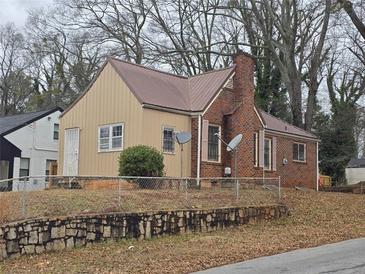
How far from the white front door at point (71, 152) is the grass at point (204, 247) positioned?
33.0ft

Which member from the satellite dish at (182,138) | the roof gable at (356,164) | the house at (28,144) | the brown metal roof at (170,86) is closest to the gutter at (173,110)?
the brown metal roof at (170,86)

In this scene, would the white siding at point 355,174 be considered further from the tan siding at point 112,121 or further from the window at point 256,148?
the tan siding at point 112,121

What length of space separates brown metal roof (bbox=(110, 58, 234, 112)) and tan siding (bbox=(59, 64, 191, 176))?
36cm

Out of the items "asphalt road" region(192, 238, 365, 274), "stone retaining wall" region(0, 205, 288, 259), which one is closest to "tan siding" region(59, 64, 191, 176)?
"stone retaining wall" region(0, 205, 288, 259)

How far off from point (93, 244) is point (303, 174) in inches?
731

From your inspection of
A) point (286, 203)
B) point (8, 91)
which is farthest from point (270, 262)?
point (8, 91)

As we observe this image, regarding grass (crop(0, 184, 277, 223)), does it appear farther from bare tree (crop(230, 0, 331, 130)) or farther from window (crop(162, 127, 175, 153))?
bare tree (crop(230, 0, 331, 130))

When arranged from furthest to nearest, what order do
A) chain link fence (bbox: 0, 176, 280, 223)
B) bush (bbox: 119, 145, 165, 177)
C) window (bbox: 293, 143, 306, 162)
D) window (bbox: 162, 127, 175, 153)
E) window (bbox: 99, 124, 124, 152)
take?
window (bbox: 293, 143, 306, 162), window (bbox: 99, 124, 124, 152), window (bbox: 162, 127, 175, 153), bush (bbox: 119, 145, 165, 177), chain link fence (bbox: 0, 176, 280, 223)

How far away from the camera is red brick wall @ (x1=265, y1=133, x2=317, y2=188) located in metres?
27.7

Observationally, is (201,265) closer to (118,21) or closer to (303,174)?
(303,174)

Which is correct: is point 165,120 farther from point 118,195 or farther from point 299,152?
point 299,152

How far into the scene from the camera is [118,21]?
4212 centimetres

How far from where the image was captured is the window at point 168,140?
2180cm

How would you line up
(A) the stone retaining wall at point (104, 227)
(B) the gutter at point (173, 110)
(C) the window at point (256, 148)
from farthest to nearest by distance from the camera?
(C) the window at point (256, 148), (B) the gutter at point (173, 110), (A) the stone retaining wall at point (104, 227)
